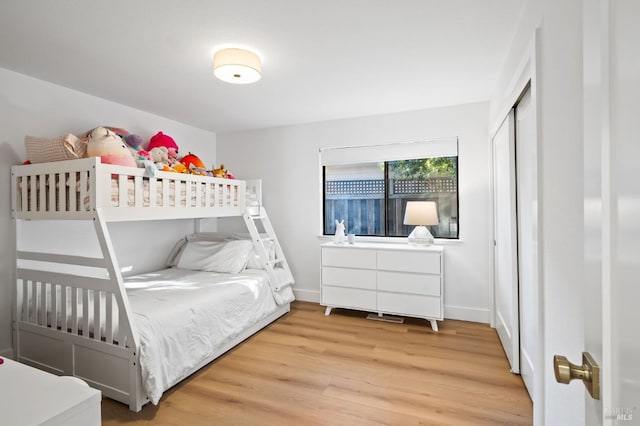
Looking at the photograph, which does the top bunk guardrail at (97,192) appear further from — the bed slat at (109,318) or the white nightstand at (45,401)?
the white nightstand at (45,401)

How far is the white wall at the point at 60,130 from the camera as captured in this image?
2385mm

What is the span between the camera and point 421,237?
3279 mm

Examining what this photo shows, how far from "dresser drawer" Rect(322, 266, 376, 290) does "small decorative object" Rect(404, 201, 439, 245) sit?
0.64m

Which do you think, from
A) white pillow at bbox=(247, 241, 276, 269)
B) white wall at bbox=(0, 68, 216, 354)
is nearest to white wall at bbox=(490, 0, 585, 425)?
white pillow at bbox=(247, 241, 276, 269)

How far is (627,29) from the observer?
0.42 m

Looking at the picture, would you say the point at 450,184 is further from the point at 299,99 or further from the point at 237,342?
the point at 237,342

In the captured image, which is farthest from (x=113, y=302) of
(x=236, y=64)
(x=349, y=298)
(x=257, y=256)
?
(x=349, y=298)

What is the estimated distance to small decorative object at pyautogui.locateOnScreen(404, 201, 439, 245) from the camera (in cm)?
313

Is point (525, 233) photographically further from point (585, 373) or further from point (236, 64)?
point (236, 64)

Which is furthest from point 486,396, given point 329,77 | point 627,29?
point 329,77

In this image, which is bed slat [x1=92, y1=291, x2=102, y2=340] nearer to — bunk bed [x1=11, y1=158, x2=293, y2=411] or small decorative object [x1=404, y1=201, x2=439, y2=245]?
bunk bed [x1=11, y1=158, x2=293, y2=411]

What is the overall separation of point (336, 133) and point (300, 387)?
2835mm

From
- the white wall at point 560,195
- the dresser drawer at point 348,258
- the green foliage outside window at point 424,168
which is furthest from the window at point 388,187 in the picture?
the white wall at point 560,195

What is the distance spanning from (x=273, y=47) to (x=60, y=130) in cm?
215
